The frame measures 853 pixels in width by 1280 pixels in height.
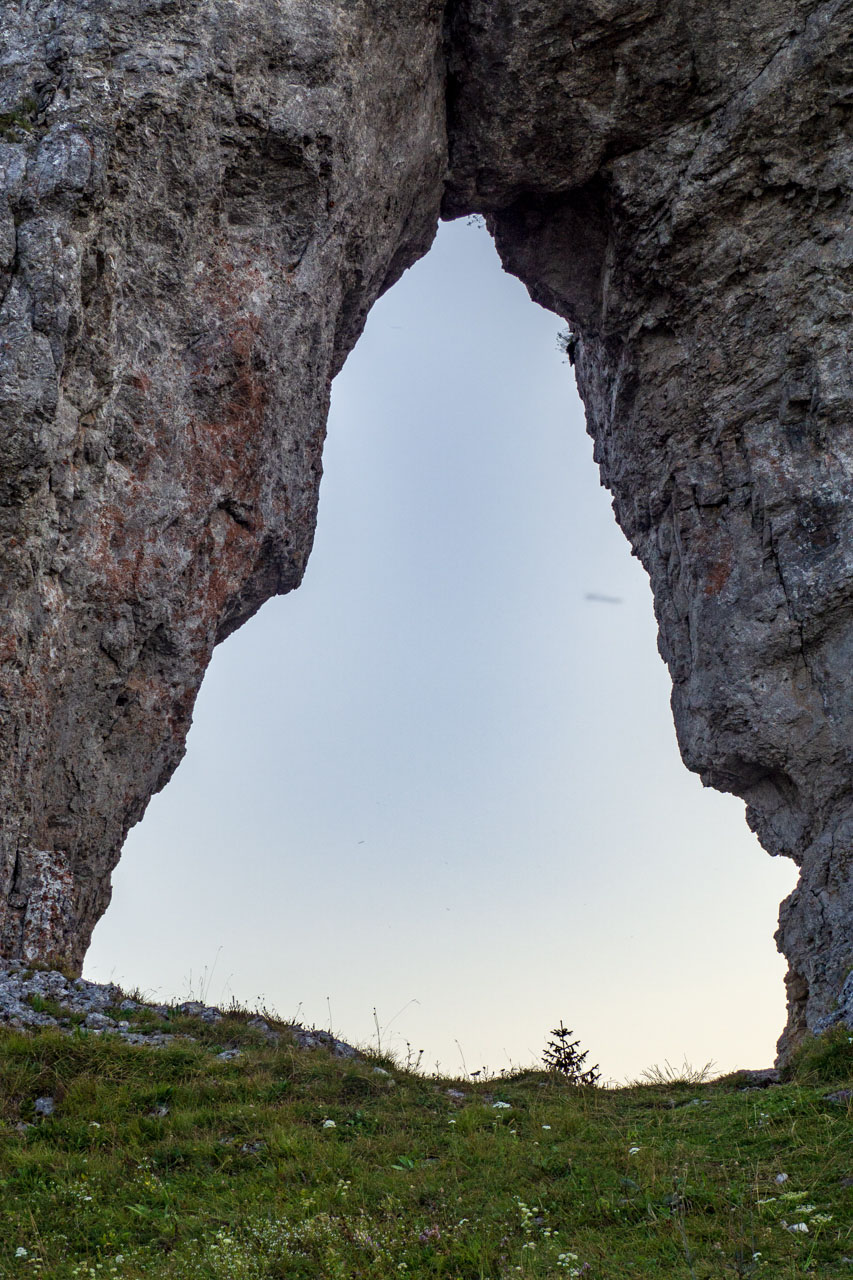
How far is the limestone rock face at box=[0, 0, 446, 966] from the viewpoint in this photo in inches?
484

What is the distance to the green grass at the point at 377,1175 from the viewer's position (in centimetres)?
628

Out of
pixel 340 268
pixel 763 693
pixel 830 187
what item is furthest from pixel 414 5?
pixel 763 693

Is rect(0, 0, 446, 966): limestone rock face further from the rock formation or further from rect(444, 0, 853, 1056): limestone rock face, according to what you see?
rect(444, 0, 853, 1056): limestone rock face

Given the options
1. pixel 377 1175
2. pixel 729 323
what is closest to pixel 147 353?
pixel 729 323

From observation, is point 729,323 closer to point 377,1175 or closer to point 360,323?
point 360,323

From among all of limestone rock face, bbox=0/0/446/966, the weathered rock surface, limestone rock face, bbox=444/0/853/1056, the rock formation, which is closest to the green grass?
the weathered rock surface

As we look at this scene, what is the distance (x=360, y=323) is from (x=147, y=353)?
577cm

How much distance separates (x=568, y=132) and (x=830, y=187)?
496cm

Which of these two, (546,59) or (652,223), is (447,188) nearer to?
(546,59)

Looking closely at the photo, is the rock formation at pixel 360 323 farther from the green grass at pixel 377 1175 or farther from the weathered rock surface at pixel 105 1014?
the green grass at pixel 377 1175

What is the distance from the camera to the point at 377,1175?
302 inches

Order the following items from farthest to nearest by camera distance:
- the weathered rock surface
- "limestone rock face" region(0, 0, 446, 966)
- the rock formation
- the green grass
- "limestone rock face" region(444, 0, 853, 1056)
→ "limestone rock face" region(444, 0, 853, 1056)
the rock formation
"limestone rock face" region(0, 0, 446, 966)
the weathered rock surface
the green grass

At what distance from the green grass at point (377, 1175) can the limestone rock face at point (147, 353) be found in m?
3.50

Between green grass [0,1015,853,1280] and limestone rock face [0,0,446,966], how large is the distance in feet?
11.5
